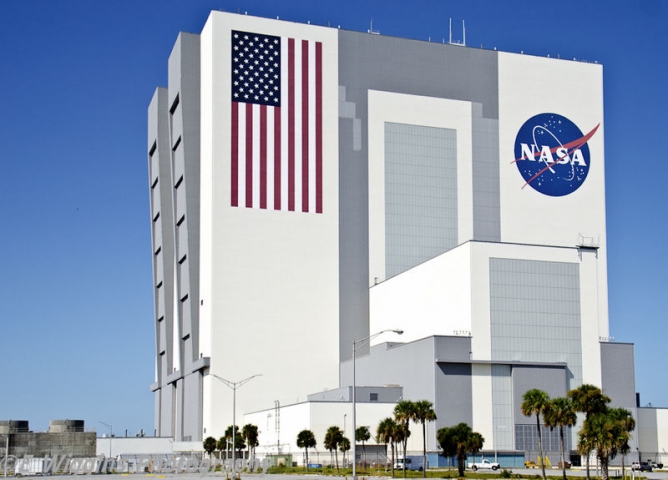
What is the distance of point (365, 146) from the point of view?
128875mm

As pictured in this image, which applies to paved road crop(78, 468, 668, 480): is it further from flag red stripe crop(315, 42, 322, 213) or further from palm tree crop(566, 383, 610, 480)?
flag red stripe crop(315, 42, 322, 213)

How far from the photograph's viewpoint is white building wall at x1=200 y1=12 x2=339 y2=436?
120 metres

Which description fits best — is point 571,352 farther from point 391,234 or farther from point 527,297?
point 391,234

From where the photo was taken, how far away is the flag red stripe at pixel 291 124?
12288 centimetres

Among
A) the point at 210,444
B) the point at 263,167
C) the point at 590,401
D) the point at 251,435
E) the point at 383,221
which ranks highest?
the point at 263,167

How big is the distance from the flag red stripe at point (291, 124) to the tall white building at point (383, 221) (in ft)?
0.64

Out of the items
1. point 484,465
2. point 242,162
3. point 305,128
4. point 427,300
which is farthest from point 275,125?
point 484,465

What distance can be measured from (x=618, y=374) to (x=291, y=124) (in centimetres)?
5026

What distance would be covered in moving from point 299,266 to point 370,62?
29823 millimetres

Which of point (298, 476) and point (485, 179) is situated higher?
point (485, 179)

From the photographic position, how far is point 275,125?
122625mm

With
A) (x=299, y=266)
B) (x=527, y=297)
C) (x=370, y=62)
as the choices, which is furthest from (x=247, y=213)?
(x=527, y=297)

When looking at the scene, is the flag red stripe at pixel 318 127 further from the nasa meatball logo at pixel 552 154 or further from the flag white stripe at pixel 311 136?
the nasa meatball logo at pixel 552 154

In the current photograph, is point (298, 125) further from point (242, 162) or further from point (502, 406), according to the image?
Answer: point (502, 406)
